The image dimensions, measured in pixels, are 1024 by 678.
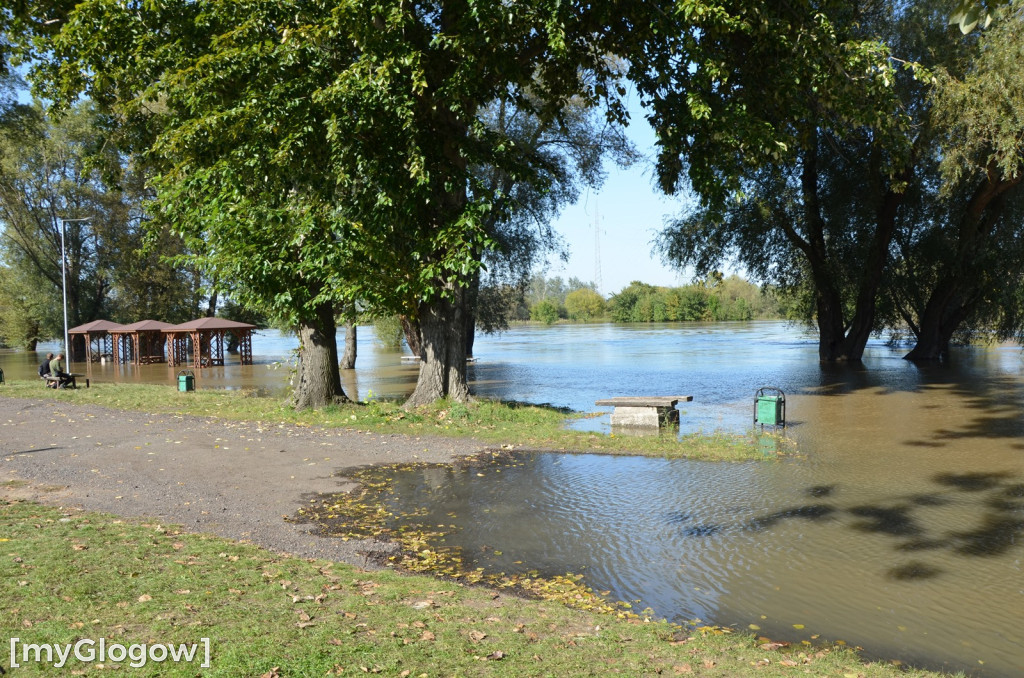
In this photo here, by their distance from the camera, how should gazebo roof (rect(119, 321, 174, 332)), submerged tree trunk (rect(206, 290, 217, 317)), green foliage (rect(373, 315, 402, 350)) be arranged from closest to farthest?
gazebo roof (rect(119, 321, 174, 332)) → green foliage (rect(373, 315, 402, 350)) → submerged tree trunk (rect(206, 290, 217, 317))

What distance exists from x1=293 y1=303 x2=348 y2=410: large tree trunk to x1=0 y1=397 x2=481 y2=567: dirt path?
221cm

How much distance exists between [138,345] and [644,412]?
42.3 m

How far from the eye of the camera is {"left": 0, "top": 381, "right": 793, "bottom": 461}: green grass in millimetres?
12836

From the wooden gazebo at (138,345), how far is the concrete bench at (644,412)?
3841cm

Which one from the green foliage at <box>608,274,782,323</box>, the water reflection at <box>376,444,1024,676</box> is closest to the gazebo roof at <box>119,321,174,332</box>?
the water reflection at <box>376,444,1024,676</box>

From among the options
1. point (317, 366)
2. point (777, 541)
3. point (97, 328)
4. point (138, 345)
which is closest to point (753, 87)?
point (777, 541)

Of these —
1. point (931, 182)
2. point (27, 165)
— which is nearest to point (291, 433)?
point (931, 182)

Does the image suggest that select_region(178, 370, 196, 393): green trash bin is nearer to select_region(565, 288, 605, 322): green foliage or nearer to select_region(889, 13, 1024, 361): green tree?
select_region(889, 13, 1024, 361): green tree

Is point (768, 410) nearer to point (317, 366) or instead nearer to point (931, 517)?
point (931, 517)

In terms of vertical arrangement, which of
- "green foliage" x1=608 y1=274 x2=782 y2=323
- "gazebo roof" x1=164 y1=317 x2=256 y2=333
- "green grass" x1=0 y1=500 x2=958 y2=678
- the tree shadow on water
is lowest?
the tree shadow on water

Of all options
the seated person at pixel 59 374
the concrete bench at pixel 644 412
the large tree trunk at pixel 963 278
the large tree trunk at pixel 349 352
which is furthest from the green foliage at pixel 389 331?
the concrete bench at pixel 644 412

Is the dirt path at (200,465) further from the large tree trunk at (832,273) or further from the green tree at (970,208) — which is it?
the large tree trunk at (832,273)

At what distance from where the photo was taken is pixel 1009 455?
12.6 metres

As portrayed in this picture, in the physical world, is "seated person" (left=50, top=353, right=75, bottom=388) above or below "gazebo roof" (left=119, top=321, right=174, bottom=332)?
below
